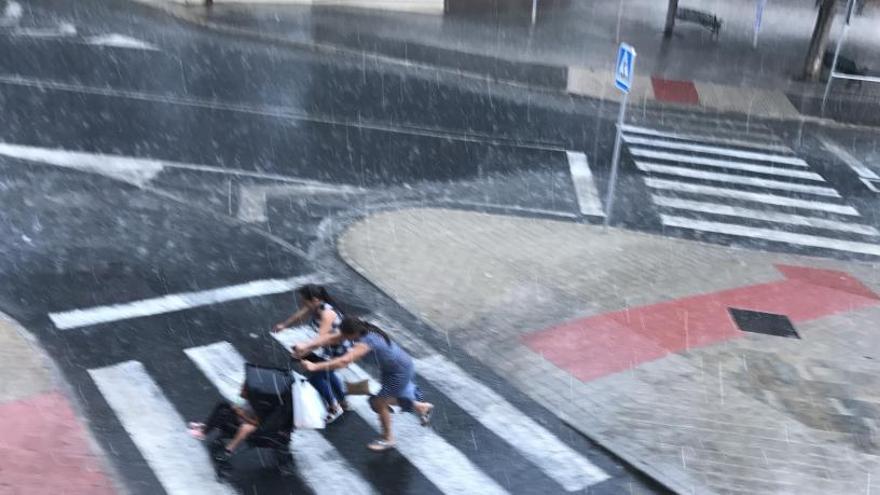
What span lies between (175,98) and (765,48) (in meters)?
21.1

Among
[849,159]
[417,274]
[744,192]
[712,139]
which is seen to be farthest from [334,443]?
[849,159]

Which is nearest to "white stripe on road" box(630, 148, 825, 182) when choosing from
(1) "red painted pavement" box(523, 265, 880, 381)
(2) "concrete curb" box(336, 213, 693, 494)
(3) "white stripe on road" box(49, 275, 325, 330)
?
(1) "red painted pavement" box(523, 265, 880, 381)

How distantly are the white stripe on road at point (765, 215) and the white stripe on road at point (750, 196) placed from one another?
0.55 metres

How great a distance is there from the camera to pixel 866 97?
25.4m

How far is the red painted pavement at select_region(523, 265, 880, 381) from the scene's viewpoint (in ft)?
31.4

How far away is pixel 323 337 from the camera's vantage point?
7613 millimetres

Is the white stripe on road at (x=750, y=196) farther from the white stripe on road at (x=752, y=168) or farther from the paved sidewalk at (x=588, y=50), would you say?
the paved sidewalk at (x=588, y=50)

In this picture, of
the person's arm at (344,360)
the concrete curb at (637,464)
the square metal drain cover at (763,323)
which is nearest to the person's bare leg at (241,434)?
the person's arm at (344,360)

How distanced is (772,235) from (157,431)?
1074 centimetres

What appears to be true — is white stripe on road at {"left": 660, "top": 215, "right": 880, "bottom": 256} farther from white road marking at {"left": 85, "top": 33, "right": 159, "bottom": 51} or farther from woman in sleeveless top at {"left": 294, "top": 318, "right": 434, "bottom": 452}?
white road marking at {"left": 85, "top": 33, "right": 159, "bottom": 51}

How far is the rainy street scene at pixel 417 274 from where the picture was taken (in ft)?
24.6

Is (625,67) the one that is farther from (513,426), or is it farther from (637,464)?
(637,464)

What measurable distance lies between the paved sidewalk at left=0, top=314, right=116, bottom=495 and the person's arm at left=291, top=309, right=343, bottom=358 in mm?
1804

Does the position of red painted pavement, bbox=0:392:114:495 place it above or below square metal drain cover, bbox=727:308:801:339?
above
